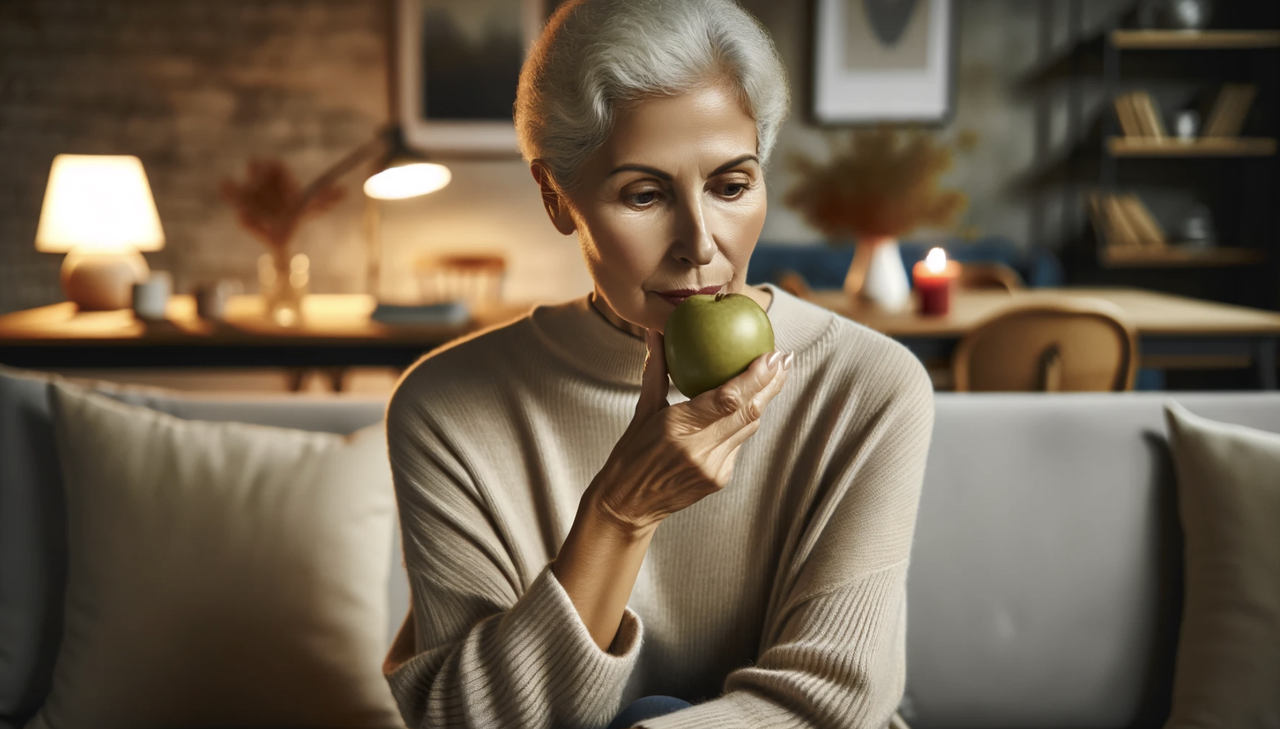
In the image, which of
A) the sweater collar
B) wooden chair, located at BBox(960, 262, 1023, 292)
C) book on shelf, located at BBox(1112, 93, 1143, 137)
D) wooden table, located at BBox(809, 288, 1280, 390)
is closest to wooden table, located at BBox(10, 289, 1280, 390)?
wooden table, located at BBox(809, 288, 1280, 390)

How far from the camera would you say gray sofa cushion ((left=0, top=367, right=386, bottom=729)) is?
50.8 inches

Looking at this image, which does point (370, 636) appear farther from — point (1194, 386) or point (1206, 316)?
point (1194, 386)

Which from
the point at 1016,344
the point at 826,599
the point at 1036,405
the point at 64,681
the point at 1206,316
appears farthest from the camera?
the point at 1206,316

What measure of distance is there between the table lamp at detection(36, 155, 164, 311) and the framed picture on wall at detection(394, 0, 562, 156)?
Answer: 177 centimetres

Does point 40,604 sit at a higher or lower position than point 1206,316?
lower

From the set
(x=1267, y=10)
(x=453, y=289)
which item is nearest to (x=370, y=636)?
(x=453, y=289)

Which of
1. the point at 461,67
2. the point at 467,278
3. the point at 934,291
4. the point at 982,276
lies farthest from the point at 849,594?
the point at 461,67

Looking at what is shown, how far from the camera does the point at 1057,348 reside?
226 cm

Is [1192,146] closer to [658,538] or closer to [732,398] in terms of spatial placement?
[658,538]

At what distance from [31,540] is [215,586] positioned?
1.04 feet

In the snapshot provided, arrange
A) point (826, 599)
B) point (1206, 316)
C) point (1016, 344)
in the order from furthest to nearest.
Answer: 1. point (1206, 316)
2. point (1016, 344)
3. point (826, 599)

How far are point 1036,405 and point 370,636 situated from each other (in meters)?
0.98

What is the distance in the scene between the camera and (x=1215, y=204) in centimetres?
481

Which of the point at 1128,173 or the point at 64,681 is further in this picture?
the point at 1128,173
